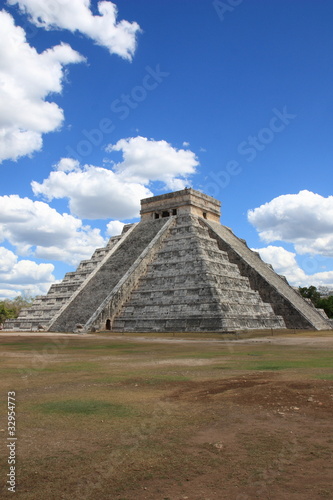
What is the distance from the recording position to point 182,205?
34.8 m

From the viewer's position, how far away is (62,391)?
24.3 ft

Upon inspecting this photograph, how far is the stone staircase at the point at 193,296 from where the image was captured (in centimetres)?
2377

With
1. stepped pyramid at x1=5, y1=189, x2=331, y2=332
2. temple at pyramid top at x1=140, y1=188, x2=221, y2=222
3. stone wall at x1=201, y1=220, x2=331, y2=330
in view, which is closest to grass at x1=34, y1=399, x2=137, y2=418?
stepped pyramid at x1=5, y1=189, x2=331, y2=332

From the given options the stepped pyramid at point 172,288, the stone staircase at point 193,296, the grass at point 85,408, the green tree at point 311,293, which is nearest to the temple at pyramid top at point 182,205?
the stepped pyramid at point 172,288

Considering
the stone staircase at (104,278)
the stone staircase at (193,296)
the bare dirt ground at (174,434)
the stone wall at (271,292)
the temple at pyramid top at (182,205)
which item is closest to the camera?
the bare dirt ground at (174,434)

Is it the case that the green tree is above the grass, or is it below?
above

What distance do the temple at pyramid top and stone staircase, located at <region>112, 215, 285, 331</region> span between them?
13.6 ft

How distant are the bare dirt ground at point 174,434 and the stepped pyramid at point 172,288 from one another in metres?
14.8

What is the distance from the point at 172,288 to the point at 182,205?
10.4 metres

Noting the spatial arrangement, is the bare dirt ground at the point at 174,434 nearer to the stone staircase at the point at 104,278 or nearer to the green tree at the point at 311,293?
the stone staircase at the point at 104,278

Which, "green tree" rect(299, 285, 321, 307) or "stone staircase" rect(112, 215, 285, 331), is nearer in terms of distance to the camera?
"stone staircase" rect(112, 215, 285, 331)

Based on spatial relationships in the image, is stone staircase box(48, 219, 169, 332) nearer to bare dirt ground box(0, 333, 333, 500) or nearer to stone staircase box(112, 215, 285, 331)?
stone staircase box(112, 215, 285, 331)

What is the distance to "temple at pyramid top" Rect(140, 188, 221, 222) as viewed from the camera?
114 ft

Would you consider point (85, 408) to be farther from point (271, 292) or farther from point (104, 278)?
point (271, 292)
